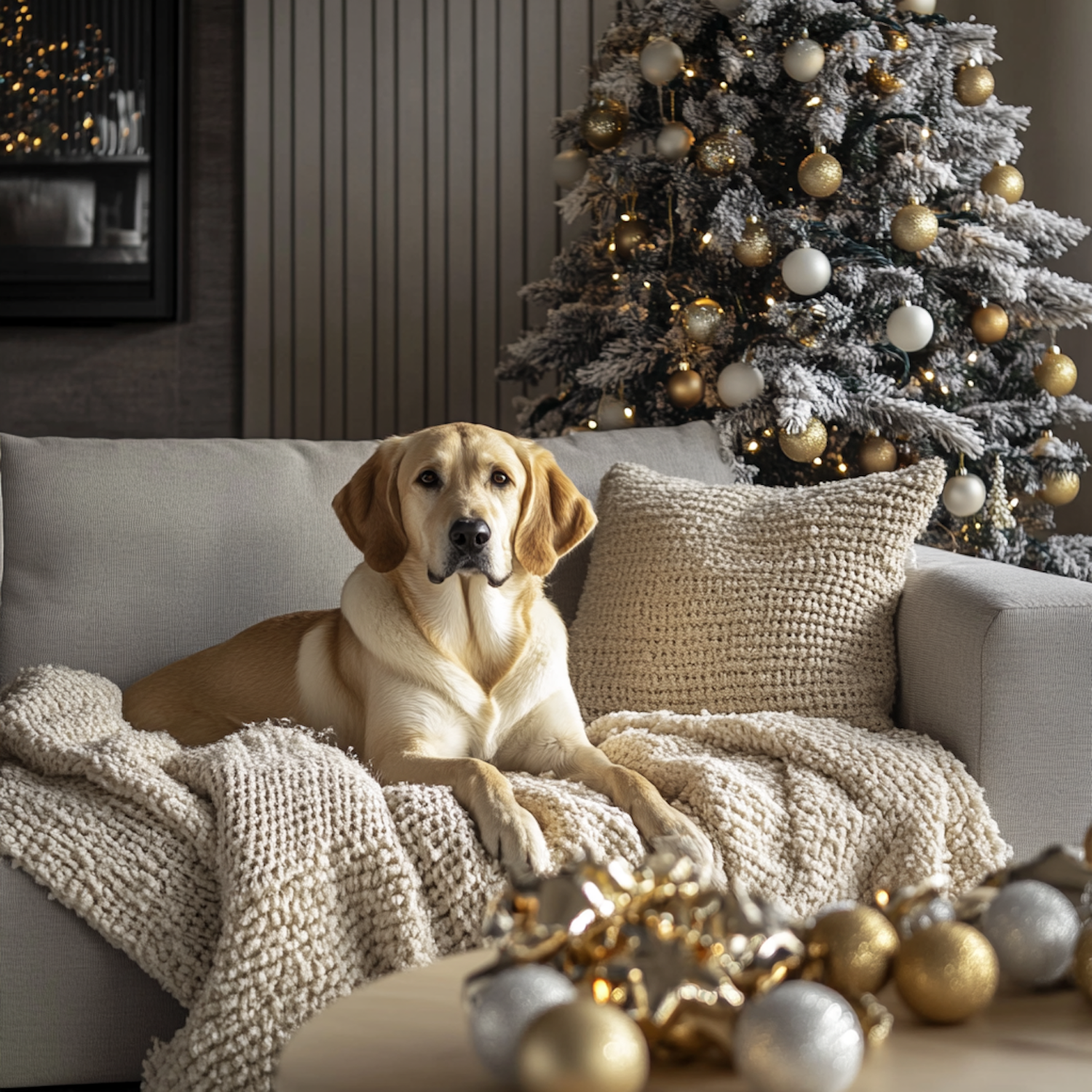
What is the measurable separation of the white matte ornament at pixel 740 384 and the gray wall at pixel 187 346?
2189 millimetres

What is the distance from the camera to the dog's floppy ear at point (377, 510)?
164cm

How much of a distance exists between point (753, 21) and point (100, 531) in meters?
1.81

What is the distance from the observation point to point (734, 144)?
257cm

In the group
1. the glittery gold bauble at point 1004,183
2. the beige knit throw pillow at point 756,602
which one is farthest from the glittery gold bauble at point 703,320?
the beige knit throw pillow at point 756,602

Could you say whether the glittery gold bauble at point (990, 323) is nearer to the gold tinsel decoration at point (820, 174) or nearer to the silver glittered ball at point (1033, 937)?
the gold tinsel decoration at point (820, 174)

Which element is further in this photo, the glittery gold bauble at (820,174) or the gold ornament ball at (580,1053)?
the glittery gold bauble at (820,174)

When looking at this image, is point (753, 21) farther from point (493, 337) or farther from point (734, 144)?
point (493, 337)

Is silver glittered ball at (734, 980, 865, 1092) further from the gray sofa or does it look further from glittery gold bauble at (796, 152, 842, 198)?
glittery gold bauble at (796, 152, 842, 198)

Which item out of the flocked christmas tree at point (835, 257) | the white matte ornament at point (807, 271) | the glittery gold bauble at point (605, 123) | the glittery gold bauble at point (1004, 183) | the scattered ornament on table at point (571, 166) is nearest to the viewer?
the white matte ornament at point (807, 271)

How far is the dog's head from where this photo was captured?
62.7 inches

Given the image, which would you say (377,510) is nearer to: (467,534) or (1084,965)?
(467,534)

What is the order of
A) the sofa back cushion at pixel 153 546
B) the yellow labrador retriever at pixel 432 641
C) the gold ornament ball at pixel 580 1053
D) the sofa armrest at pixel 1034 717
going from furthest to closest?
the sofa back cushion at pixel 153 546
the yellow labrador retriever at pixel 432 641
the sofa armrest at pixel 1034 717
the gold ornament ball at pixel 580 1053

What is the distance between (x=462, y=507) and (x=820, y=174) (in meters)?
1.40

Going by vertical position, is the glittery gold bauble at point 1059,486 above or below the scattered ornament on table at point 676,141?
below
